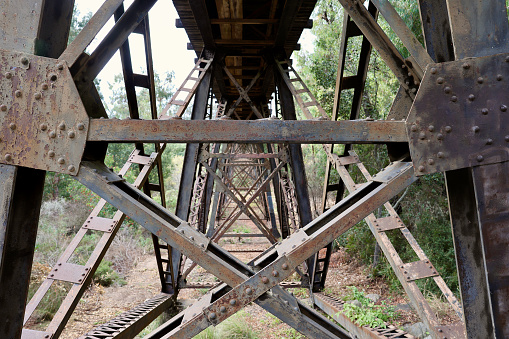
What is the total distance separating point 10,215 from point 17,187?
202 millimetres

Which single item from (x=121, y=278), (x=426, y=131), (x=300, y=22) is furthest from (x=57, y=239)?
(x=426, y=131)

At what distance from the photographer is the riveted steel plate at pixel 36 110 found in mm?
1819

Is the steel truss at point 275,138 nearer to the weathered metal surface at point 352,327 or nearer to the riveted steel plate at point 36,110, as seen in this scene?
the riveted steel plate at point 36,110

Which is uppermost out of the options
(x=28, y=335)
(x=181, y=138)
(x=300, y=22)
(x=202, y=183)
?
(x=300, y=22)

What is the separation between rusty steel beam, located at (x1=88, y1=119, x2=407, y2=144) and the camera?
1.90 m

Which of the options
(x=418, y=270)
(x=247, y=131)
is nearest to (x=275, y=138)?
(x=247, y=131)

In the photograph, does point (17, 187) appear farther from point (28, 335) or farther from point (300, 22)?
point (300, 22)

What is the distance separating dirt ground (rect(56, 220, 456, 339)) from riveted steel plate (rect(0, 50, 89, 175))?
403 centimetres

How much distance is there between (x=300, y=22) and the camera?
477cm

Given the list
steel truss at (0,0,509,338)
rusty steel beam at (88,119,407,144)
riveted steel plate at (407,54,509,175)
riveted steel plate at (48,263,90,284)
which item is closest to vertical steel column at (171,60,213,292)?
riveted steel plate at (48,263,90,284)

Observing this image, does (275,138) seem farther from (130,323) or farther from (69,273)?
(130,323)

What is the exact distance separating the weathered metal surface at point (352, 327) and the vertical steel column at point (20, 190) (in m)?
2.90

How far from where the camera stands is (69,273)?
3018mm

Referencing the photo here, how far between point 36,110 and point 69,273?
173 centimetres
